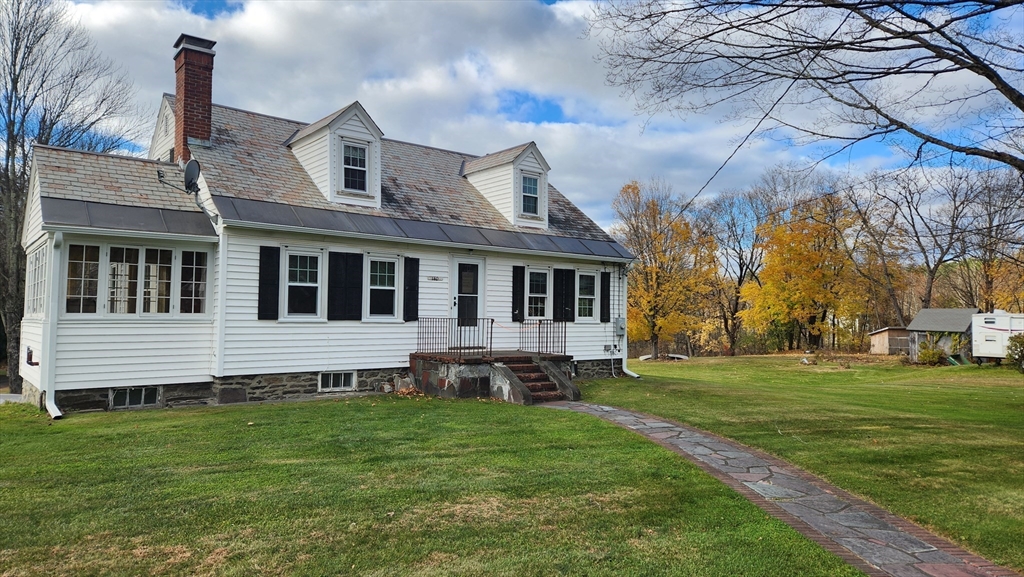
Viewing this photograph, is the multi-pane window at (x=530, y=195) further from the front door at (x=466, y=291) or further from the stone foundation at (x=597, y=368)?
the stone foundation at (x=597, y=368)

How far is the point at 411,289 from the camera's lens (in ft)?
44.2

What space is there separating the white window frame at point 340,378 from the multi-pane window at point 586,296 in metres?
6.15

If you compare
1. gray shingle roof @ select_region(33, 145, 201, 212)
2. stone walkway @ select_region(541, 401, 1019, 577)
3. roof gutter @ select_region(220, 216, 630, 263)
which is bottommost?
stone walkway @ select_region(541, 401, 1019, 577)

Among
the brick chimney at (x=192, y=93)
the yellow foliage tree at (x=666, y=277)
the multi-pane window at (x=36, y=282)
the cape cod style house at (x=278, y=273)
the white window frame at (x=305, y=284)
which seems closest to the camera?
the cape cod style house at (x=278, y=273)

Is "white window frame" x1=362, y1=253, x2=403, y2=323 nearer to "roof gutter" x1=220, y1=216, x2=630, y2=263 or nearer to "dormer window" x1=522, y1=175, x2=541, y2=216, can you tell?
"roof gutter" x1=220, y1=216, x2=630, y2=263

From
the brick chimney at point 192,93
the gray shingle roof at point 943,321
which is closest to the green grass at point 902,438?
the brick chimney at point 192,93

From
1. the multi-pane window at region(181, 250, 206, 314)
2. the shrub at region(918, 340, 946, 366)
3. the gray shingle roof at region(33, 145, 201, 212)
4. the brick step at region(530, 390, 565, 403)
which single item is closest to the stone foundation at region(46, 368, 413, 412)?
the multi-pane window at region(181, 250, 206, 314)

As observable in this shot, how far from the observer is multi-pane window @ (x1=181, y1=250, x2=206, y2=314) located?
1138 centimetres

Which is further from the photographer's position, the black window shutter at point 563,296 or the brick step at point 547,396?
the black window shutter at point 563,296

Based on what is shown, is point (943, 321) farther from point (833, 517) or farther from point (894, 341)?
point (833, 517)

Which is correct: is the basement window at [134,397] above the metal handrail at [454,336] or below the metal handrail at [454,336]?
below

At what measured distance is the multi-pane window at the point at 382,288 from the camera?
13.1 meters

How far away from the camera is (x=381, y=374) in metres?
13.2

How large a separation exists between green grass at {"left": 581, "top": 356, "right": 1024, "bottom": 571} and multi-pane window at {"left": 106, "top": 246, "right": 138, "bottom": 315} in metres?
8.69
